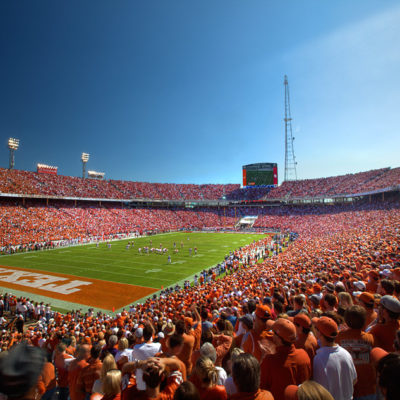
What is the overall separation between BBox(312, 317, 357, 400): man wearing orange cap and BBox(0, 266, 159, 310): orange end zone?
46.3 ft

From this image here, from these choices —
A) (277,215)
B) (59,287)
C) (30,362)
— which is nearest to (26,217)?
(59,287)

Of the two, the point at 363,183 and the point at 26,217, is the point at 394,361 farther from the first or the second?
the point at 363,183

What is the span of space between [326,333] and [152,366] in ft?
6.42

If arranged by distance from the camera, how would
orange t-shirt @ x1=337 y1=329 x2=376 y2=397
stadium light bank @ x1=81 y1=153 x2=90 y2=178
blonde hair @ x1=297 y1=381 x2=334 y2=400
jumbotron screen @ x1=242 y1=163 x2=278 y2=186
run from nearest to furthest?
1. blonde hair @ x1=297 y1=381 x2=334 y2=400
2. orange t-shirt @ x1=337 y1=329 x2=376 y2=397
3. jumbotron screen @ x1=242 y1=163 x2=278 y2=186
4. stadium light bank @ x1=81 y1=153 x2=90 y2=178

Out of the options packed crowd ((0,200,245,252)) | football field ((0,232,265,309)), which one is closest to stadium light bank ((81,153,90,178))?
packed crowd ((0,200,245,252))

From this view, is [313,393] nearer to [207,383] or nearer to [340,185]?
[207,383]

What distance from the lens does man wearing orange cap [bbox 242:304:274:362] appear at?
3592 millimetres

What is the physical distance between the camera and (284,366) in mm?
2648

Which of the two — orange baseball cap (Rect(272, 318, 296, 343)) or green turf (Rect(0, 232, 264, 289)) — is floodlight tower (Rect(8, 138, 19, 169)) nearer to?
green turf (Rect(0, 232, 264, 289))

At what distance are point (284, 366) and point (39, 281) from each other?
21649mm

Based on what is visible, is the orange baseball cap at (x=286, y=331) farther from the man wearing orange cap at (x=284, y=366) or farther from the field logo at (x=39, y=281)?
the field logo at (x=39, y=281)

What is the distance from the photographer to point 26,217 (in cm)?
3853

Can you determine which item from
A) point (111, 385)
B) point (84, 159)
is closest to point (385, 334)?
point (111, 385)

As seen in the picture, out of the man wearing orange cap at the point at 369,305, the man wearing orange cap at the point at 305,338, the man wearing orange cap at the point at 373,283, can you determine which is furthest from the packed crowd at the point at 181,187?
the man wearing orange cap at the point at 305,338
